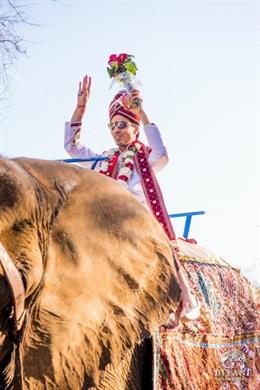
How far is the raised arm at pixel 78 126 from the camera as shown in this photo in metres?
3.92

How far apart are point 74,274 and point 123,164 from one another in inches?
70.3

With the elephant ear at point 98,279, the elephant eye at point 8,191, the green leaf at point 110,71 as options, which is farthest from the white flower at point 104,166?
the elephant eye at point 8,191

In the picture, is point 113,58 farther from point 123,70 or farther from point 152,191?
point 152,191

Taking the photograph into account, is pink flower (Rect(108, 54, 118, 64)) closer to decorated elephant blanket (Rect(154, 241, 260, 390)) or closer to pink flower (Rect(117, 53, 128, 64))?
pink flower (Rect(117, 53, 128, 64))

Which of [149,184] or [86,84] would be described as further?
[86,84]

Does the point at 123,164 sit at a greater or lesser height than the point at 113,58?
lesser

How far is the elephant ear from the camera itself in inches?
67.7

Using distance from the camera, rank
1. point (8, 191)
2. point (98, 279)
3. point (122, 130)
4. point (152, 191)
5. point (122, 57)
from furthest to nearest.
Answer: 1. point (122, 57)
2. point (122, 130)
3. point (152, 191)
4. point (98, 279)
5. point (8, 191)

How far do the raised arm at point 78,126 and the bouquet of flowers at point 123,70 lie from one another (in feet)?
0.85

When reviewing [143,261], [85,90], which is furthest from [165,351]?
[85,90]

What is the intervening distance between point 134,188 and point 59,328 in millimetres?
1845

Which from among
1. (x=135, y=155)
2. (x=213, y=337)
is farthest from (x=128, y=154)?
(x=213, y=337)

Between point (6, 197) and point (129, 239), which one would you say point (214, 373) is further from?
point (6, 197)

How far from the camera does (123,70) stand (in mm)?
3641
